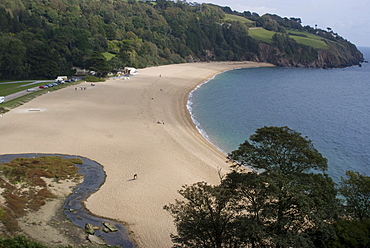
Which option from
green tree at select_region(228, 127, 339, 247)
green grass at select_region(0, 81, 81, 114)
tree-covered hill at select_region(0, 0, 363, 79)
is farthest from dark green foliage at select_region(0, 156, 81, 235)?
tree-covered hill at select_region(0, 0, 363, 79)

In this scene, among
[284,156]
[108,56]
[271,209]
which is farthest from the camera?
[108,56]

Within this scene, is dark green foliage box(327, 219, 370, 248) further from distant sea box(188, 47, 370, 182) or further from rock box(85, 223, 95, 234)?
distant sea box(188, 47, 370, 182)

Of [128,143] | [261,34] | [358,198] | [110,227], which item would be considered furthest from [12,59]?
[261,34]

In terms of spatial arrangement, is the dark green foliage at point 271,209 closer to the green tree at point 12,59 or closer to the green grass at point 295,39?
the green tree at point 12,59

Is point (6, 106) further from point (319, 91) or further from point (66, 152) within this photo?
point (319, 91)

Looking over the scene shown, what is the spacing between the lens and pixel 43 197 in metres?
19.8

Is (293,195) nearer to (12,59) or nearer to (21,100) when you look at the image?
(21,100)

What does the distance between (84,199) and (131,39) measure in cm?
8002

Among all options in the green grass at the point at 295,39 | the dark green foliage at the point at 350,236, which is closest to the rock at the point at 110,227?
the dark green foliage at the point at 350,236

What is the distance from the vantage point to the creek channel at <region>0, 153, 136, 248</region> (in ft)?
54.2

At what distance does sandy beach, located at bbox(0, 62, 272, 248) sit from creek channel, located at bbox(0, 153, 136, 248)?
501mm

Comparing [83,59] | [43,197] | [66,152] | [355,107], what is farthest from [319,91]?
[43,197]

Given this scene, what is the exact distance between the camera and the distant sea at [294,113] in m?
33.8

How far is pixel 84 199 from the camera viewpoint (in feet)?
66.5
